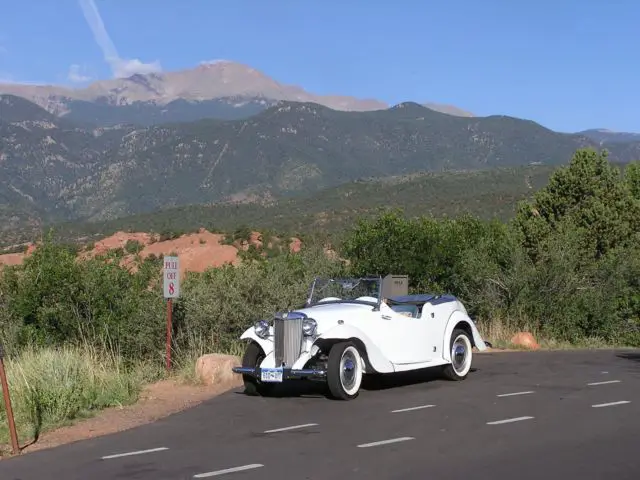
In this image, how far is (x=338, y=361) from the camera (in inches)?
452

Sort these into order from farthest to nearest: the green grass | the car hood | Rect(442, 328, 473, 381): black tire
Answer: Rect(442, 328, 473, 381): black tire, the car hood, the green grass

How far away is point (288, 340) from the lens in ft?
39.1

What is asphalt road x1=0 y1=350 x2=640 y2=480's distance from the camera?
7.52m

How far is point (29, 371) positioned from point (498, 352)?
10636 mm

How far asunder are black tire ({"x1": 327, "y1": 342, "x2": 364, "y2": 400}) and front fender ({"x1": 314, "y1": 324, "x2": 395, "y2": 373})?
12 cm

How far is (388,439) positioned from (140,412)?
4159 millimetres

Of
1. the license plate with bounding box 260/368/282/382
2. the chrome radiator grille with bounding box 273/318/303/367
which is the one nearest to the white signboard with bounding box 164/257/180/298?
the chrome radiator grille with bounding box 273/318/303/367

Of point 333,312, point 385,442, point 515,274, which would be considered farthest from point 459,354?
point 515,274

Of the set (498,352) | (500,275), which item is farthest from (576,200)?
(498,352)

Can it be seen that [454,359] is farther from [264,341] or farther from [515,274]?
[515,274]

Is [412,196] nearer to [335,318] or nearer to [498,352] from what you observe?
[498,352]

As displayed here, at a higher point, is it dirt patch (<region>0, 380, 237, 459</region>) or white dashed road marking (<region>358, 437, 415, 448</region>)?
white dashed road marking (<region>358, 437, 415, 448</region>)

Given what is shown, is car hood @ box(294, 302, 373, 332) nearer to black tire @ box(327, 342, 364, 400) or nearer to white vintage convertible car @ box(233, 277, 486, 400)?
white vintage convertible car @ box(233, 277, 486, 400)

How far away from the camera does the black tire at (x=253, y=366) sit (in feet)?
40.7
